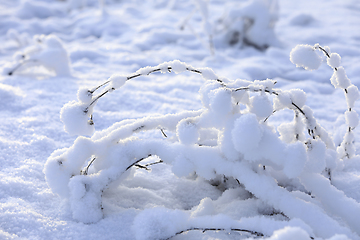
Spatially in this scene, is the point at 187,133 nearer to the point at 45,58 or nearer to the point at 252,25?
the point at 45,58

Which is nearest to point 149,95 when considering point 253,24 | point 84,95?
point 84,95

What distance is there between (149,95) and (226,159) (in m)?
1.50

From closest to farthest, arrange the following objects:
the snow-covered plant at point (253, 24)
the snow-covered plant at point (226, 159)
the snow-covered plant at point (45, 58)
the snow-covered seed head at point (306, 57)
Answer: the snow-covered plant at point (226, 159) → the snow-covered seed head at point (306, 57) → the snow-covered plant at point (45, 58) → the snow-covered plant at point (253, 24)

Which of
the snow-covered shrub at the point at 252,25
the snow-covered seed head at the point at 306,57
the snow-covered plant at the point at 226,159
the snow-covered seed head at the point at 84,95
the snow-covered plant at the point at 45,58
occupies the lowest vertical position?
the snow-covered shrub at the point at 252,25

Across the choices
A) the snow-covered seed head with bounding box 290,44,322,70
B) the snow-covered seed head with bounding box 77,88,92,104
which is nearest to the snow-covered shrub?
the snow-covered seed head with bounding box 290,44,322,70

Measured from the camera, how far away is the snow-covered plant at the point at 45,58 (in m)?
2.57

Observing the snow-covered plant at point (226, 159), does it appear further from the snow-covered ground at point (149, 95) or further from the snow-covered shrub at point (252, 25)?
the snow-covered shrub at point (252, 25)

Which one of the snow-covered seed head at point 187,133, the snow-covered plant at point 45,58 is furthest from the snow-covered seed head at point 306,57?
the snow-covered plant at point 45,58

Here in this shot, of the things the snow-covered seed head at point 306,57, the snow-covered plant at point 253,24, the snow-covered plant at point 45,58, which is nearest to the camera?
the snow-covered seed head at point 306,57

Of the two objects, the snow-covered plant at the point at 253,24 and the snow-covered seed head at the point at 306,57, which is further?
the snow-covered plant at the point at 253,24

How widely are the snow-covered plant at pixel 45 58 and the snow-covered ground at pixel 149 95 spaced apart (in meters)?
0.01

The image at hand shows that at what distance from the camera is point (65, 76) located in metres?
2.72

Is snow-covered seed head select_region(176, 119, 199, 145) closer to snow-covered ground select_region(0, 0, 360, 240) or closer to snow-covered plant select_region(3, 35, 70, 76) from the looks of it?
snow-covered ground select_region(0, 0, 360, 240)

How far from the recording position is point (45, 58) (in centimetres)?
262
